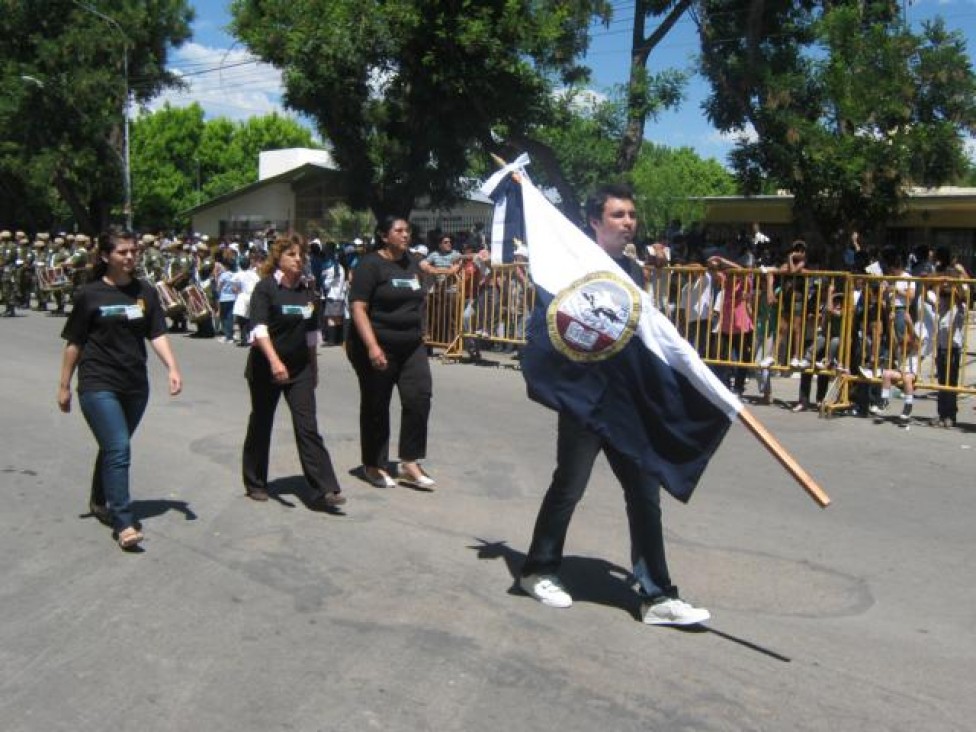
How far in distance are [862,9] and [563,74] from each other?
5.71 m

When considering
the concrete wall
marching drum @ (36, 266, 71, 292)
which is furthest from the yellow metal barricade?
the concrete wall

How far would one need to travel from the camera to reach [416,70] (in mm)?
20312

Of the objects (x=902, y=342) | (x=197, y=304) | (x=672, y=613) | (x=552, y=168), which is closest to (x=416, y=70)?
(x=552, y=168)

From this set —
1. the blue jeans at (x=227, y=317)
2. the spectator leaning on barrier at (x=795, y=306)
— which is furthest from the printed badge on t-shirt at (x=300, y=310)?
the blue jeans at (x=227, y=317)

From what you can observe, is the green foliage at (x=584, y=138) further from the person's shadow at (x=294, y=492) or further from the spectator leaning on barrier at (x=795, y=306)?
the person's shadow at (x=294, y=492)

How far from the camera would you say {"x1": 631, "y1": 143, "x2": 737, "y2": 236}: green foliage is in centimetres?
4469

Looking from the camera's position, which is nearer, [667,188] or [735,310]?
[735,310]

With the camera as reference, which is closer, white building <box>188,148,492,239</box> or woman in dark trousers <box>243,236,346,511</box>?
woman in dark trousers <box>243,236,346,511</box>

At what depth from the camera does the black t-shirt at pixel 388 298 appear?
7.21 metres

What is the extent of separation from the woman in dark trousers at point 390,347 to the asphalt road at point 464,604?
318 millimetres

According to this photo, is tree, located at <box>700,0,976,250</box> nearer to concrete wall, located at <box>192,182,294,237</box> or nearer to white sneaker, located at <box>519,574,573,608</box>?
white sneaker, located at <box>519,574,573,608</box>

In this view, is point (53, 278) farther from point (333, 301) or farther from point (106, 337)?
point (106, 337)

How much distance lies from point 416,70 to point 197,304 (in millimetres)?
6093

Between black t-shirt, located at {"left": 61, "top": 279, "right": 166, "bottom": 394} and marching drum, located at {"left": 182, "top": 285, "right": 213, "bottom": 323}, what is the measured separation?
12233 millimetres
